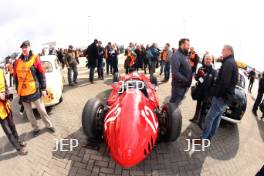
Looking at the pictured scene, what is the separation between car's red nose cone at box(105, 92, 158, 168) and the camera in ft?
11.5

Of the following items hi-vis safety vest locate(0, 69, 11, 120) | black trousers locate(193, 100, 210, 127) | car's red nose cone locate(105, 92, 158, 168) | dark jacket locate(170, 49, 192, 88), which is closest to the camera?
car's red nose cone locate(105, 92, 158, 168)

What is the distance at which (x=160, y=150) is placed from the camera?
493cm

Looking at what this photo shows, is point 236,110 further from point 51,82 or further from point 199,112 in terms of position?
point 51,82

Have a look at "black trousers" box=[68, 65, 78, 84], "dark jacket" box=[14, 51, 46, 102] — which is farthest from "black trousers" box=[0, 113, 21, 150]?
"black trousers" box=[68, 65, 78, 84]

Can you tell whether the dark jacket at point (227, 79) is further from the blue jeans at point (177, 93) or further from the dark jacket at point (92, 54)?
the dark jacket at point (92, 54)

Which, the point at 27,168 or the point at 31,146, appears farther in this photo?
the point at 31,146

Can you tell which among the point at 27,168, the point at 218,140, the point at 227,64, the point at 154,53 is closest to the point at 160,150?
the point at 218,140

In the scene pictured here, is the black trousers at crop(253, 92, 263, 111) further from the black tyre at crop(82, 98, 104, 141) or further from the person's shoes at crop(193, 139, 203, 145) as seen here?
the black tyre at crop(82, 98, 104, 141)

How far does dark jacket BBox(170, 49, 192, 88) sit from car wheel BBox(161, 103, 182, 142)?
999 mm

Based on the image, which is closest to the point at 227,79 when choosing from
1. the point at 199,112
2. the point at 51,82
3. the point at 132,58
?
the point at 199,112

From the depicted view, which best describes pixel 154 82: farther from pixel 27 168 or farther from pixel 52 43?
pixel 52 43

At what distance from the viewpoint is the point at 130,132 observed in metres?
3.60

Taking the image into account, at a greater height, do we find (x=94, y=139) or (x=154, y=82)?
(x=154, y=82)

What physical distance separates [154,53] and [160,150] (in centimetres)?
685
